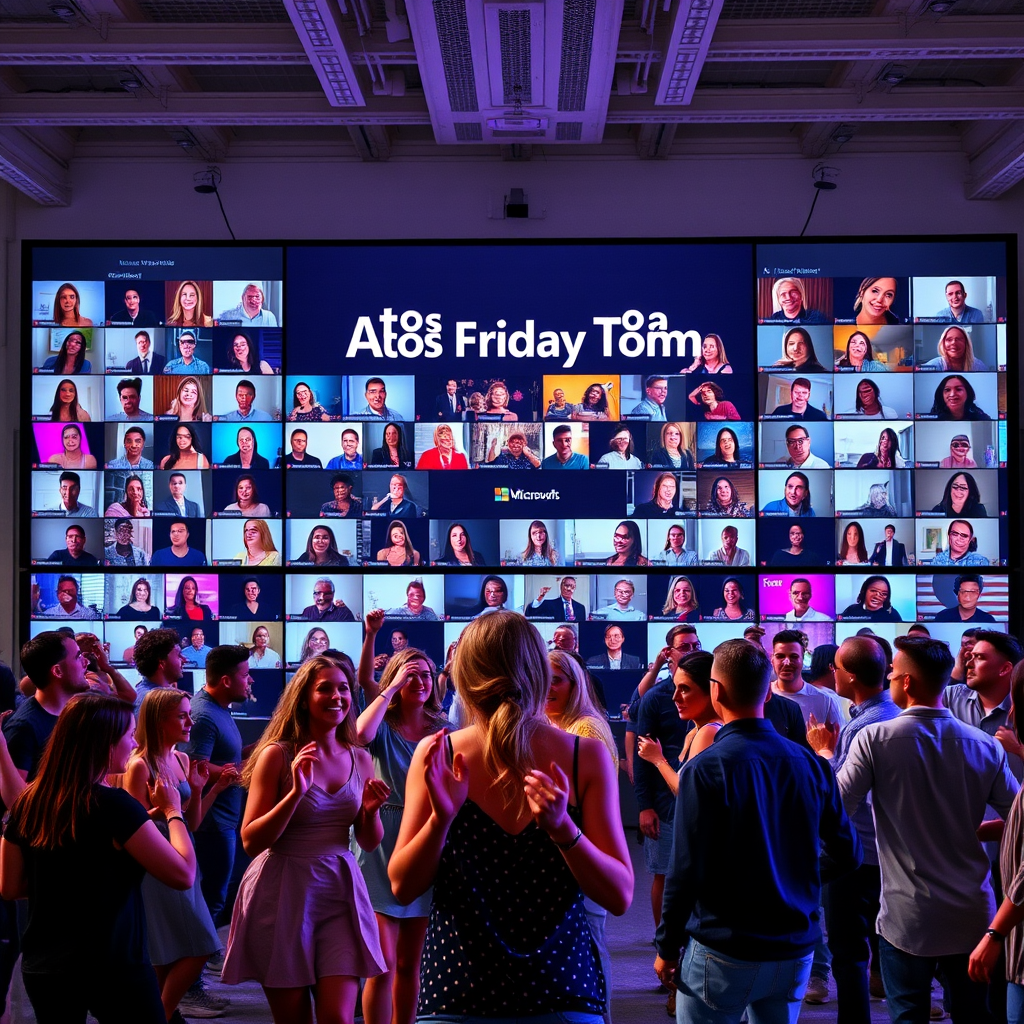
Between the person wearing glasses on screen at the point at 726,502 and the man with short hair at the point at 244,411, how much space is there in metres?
3.31

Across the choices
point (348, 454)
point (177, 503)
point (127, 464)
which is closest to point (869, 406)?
point (348, 454)

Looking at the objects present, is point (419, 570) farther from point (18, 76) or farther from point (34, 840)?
point (34, 840)

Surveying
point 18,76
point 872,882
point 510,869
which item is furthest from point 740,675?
point 18,76

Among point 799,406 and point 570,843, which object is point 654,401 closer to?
point 799,406

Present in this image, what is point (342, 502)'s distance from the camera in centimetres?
782

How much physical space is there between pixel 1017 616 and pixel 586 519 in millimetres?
3164

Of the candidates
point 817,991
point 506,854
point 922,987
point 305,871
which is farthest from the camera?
point 817,991

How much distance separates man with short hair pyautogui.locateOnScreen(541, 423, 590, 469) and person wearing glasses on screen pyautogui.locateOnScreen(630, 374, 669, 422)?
498 millimetres

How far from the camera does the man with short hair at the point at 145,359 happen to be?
7871mm

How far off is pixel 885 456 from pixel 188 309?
527 centimetres

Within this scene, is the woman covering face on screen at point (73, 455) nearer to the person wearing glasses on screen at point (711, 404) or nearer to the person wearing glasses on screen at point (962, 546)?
the person wearing glasses on screen at point (711, 404)

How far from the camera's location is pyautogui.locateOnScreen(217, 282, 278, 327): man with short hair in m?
7.90

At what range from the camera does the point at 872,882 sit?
12.8 ft

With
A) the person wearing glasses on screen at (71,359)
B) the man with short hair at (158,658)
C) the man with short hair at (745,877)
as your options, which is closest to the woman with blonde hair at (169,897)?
the man with short hair at (158,658)
